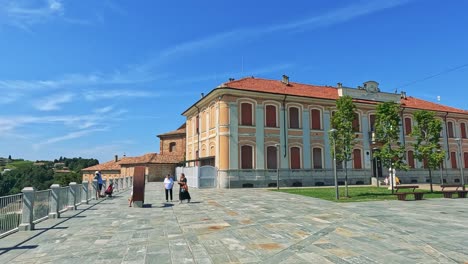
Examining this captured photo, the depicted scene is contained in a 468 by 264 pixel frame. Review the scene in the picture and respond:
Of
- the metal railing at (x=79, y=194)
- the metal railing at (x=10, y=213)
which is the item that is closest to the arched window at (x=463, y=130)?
the metal railing at (x=79, y=194)

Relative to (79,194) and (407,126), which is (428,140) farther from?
(79,194)

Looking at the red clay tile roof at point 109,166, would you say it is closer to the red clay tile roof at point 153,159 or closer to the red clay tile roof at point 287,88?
the red clay tile roof at point 153,159

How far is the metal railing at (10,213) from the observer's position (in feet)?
26.0

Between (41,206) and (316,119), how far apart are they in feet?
82.5

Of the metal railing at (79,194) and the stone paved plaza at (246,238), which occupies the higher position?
the metal railing at (79,194)

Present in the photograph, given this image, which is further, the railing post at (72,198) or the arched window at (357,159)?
the arched window at (357,159)

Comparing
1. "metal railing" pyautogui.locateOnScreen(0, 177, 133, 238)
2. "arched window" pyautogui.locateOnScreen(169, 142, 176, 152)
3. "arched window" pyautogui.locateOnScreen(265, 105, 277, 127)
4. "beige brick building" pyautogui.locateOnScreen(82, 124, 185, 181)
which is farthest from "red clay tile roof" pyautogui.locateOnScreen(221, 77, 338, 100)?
"arched window" pyautogui.locateOnScreen(169, 142, 176, 152)

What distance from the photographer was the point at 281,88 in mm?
30844

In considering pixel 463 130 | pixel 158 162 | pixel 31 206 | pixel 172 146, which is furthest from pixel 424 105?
pixel 31 206

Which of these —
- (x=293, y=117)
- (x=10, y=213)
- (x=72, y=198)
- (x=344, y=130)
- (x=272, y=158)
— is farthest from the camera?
(x=293, y=117)

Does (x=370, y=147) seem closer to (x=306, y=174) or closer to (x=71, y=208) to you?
(x=306, y=174)

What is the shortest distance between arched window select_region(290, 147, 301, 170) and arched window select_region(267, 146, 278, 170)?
5.29 feet

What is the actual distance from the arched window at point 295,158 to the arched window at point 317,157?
1642 millimetres

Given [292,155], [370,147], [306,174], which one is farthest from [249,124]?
[370,147]
